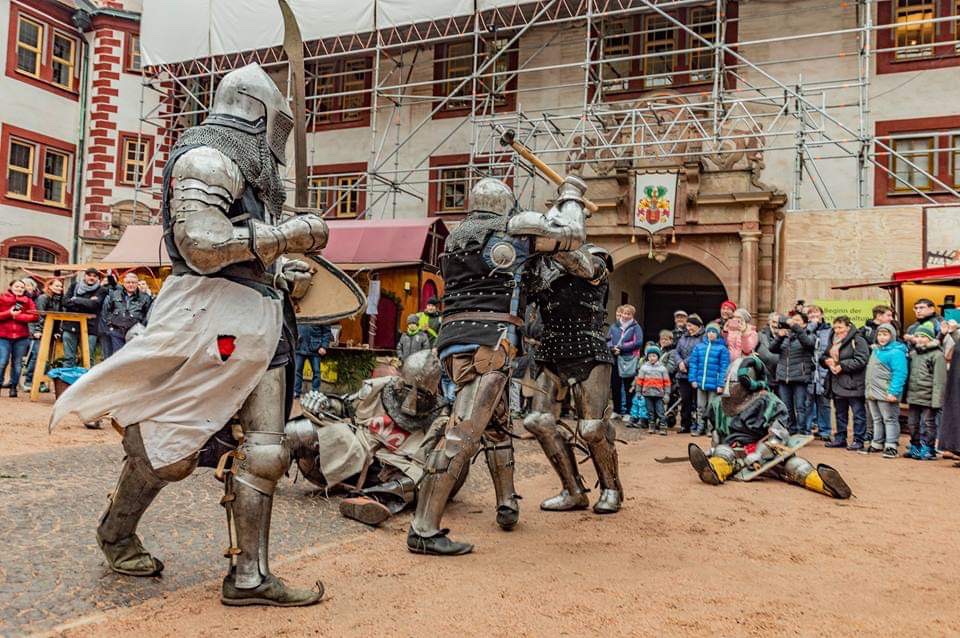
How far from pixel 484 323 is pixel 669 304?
48.7ft

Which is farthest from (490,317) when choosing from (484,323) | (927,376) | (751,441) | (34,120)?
(34,120)

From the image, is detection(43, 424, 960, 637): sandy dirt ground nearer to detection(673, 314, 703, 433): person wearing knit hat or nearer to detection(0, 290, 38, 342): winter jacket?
detection(673, 314, 703, 433): person wearing knit hat

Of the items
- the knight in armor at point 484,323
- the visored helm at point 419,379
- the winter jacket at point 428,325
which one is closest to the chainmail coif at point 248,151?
the knight in armor at point 484,323

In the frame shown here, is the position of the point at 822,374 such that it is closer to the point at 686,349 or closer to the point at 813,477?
the point at 686,349

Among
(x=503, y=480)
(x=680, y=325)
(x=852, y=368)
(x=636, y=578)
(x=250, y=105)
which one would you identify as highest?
(x=250, y=105)

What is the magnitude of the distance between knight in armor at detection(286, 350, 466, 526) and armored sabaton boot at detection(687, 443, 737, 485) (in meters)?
2.34

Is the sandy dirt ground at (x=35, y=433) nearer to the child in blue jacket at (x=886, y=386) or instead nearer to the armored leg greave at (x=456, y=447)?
the armored leg greave at (x=456, y=447)

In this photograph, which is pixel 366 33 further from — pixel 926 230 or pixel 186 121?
pixel 926 230

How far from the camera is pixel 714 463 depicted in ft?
22.2

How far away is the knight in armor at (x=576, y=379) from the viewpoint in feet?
17.3

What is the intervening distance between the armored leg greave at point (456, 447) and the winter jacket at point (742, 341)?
604 cm

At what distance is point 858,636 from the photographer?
9.80 ft

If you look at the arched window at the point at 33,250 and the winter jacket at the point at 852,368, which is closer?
the winter jacket at the point at 852,368

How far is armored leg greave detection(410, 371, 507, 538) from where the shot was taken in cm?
413
